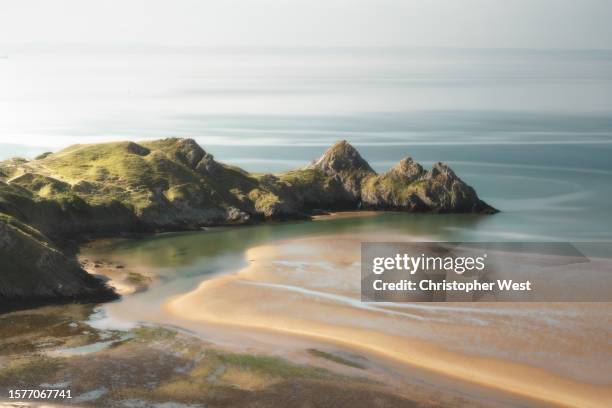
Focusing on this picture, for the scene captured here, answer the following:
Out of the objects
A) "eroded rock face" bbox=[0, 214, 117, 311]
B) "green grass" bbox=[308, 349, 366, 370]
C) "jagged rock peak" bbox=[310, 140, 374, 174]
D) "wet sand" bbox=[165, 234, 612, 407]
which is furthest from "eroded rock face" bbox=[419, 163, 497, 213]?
"green grass" bbox=[308, 349, 366, 370]

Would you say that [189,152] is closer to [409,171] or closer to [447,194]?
[409,171]

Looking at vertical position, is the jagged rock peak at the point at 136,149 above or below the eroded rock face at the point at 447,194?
above

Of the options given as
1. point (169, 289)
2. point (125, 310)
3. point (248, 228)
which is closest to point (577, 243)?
point (248, 228)

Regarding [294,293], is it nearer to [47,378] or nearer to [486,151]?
[47,378]

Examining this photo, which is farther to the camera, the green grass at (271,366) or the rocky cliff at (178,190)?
the rocky cliff at (178,190)

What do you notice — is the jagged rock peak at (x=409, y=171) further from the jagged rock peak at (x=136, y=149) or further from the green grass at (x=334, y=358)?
the green grass at (x=334, y=358)

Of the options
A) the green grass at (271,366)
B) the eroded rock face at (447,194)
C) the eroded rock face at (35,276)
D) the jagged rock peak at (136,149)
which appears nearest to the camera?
the green grass at (271,366)

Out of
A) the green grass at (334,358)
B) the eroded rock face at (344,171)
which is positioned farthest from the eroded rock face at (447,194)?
the green grass at (334,358)

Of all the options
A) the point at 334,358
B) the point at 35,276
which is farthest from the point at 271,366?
the point at 35,276
